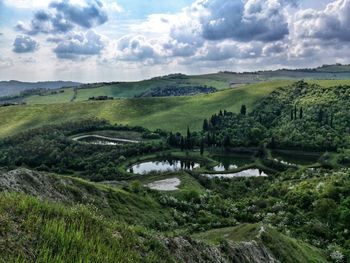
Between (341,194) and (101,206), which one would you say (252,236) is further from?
(341,194)

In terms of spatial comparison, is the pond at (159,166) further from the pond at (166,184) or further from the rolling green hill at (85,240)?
the rolling green hill at (85,240)

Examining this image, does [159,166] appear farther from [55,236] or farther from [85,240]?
[55,236]

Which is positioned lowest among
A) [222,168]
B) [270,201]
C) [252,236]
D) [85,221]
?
[222,168]

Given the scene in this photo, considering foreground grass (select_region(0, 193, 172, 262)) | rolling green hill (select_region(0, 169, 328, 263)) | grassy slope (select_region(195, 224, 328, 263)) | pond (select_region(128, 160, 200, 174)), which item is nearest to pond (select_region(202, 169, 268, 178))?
pond (select_region(128, 160, 200, 174))

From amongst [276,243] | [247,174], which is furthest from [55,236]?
[247,174]

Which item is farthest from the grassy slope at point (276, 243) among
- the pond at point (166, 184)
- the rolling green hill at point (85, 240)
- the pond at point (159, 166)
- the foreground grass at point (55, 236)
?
the pond at point (159, 166)

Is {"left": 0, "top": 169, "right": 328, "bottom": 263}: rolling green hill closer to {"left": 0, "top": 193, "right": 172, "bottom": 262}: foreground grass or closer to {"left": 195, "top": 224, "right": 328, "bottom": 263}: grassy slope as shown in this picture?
{"left": 0, "top": 193, "right": 172, "bottom": 262}: foreground grass

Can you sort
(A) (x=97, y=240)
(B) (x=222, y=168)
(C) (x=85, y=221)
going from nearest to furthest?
(A) (x=97, y=240), (C) (x=85, y=221), (B) (x=222, y=168)

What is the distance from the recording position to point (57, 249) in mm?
14070

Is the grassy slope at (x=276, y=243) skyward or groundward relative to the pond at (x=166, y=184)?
skyward

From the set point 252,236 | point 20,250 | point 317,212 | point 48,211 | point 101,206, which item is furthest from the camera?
point 317,212

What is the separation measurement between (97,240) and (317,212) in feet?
245

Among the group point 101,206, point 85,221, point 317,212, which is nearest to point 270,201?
point 317,212

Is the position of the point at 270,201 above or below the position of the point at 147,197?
below
